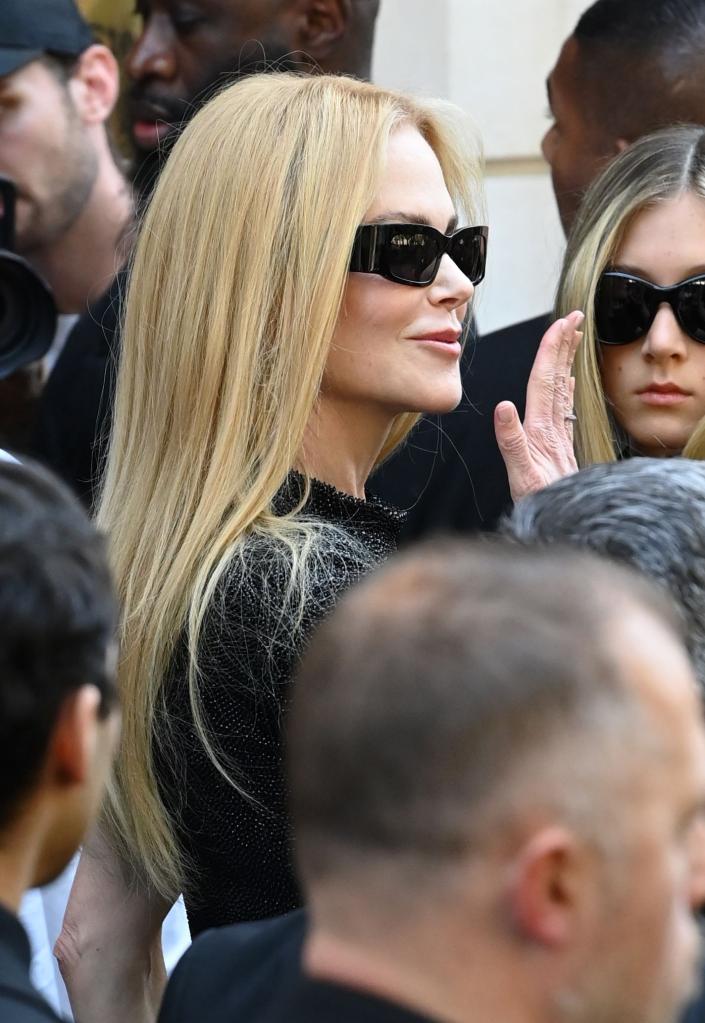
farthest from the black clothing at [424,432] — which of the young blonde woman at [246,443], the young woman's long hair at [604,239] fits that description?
the young blonde woman at [246,443]

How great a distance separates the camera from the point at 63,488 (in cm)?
148

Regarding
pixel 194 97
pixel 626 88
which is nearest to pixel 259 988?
pixel 194 97

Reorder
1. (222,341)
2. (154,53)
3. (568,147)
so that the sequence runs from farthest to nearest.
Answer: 1. (154,53)
2. (568,147)
3. (222,341)

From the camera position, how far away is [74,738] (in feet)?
4.49

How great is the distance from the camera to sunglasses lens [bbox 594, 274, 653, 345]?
9.38ft

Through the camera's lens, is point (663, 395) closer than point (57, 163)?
Yes

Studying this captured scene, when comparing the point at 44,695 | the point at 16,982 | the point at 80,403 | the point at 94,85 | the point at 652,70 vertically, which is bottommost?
the point at 80,403

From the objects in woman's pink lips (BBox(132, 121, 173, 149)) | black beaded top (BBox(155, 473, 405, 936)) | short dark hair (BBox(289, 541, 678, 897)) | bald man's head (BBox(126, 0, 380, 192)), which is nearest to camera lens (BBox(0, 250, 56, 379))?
black beaded top (BBox(155, 473, 405, 936))

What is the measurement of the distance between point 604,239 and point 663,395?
30 centimetres

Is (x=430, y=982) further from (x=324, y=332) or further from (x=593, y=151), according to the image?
(x=593, y=151)

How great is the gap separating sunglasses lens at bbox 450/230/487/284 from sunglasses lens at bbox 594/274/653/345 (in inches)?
13.4

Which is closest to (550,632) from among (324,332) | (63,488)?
(63,488)

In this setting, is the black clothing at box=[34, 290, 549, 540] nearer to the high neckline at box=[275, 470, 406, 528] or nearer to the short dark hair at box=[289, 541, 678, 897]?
the high neckline at box=[275, 470, 406, 528]

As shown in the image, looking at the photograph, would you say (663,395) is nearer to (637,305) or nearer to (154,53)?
(637,305)
